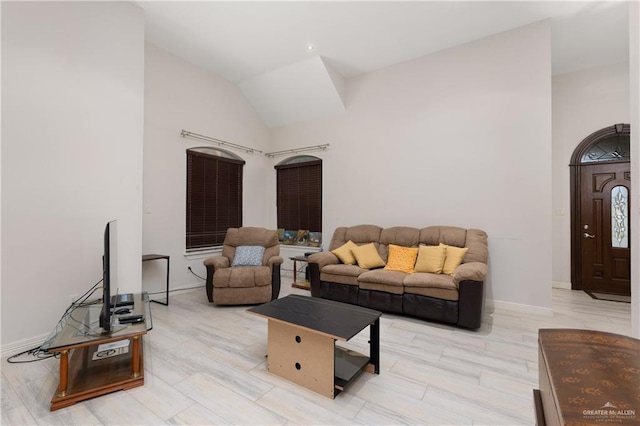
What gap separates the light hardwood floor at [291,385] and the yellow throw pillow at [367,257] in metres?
0.96

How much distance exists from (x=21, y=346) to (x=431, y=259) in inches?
157

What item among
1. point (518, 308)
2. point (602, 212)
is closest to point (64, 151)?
point (518, 308)

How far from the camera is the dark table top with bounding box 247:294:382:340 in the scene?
1827 mm

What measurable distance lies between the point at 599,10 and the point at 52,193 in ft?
19.3

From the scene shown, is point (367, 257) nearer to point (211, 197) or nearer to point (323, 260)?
point (323, 260)

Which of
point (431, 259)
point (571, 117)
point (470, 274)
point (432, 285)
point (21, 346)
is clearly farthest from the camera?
point (571, 117)

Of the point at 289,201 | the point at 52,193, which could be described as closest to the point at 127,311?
the point at 52,193

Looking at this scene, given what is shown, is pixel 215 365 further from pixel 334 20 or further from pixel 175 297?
pixel 334 20

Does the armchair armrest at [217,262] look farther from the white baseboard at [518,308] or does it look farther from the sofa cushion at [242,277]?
the white baseboard at [518,308]

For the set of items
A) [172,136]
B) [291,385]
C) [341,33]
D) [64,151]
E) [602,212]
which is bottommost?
[291,385]

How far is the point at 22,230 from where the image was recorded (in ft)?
7.77

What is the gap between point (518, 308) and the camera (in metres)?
3.42

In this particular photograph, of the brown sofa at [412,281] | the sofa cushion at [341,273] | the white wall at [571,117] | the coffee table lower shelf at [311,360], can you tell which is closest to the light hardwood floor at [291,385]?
the coffee table lower shelf at [311,360]

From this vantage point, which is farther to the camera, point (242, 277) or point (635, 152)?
point (242, 277)
